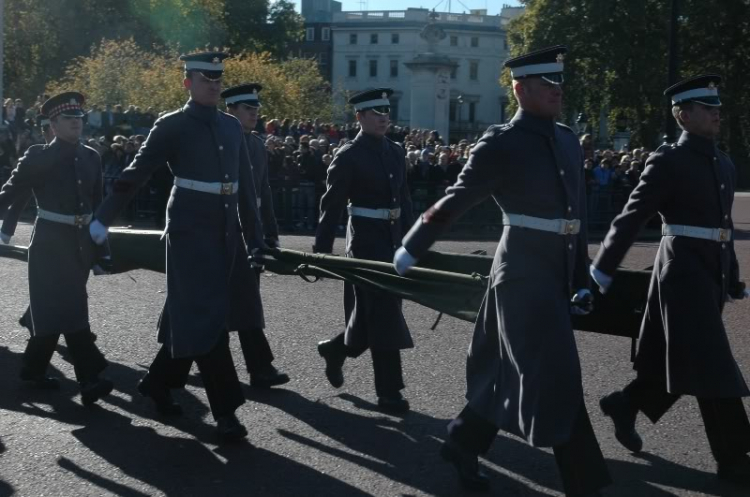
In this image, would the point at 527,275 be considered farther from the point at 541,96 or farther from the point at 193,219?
the point at 193,219

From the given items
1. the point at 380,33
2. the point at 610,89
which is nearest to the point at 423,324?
the point at 610,89

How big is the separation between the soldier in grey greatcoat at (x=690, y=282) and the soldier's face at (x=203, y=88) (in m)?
2.33

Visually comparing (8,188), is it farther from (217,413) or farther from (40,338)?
(217,413)

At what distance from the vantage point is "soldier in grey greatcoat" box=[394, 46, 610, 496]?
524cm

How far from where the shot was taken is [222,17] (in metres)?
76.7

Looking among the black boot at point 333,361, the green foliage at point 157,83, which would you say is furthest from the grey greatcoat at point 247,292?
the green foliage at point 157,83

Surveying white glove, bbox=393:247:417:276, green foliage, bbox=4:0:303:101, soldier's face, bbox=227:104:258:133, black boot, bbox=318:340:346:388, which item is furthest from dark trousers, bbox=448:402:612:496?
green foliage, bbox=4:0:303:101

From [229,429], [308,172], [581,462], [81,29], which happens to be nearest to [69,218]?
A: [229,429]

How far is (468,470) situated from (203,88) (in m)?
2.58

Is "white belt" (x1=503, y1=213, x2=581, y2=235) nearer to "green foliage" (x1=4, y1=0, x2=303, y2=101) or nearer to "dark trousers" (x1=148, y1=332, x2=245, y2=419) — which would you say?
"dark trousers" (x1=148, y1=332, x2=245, y2=419)

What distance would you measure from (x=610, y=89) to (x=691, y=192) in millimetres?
42956

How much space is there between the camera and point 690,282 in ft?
19.7

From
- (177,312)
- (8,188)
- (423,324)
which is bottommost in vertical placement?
(423,324)

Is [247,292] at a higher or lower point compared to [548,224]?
lower
